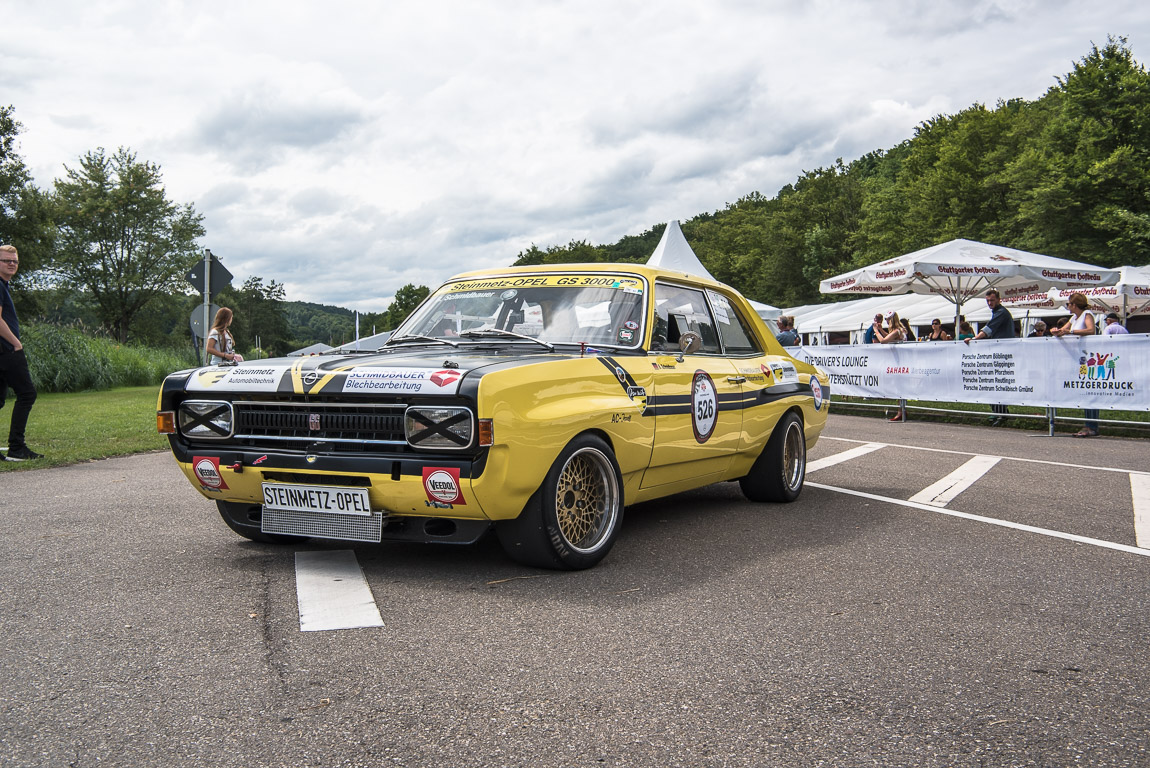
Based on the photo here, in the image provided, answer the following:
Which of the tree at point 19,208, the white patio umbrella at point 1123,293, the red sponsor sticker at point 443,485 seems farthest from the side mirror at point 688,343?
the tree at point 19,208

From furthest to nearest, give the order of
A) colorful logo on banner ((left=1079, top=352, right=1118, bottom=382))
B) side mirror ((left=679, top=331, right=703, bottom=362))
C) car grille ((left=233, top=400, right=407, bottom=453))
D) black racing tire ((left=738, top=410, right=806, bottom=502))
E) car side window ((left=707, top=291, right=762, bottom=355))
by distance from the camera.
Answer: colorful logo on banner ((left=1079, top=352, right=1118, bottom=382)) → black racing tire ((left=738, top=410, right=806, bottom=502)) → car side window ((left=707, top=291, right=762, bottom=355)) → side mirror ((left=679, top=331, right=703, bottom=362)) → car grille ((left=233, top=400, right=407, bottom=453))

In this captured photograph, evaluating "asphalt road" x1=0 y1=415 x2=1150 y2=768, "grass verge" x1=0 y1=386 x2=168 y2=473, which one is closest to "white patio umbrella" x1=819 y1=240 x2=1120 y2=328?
"asphalt road" x1=0 y1=415 x2=1150 y2=768

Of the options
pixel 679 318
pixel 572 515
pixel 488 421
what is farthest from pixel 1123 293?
pixel 488 421

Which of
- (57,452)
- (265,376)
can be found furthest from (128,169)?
(265,376)

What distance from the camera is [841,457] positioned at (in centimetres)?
998

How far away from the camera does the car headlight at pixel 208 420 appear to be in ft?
15.2

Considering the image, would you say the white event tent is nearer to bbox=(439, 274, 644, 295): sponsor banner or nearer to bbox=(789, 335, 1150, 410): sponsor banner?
bbox=(789, 335, 1150, 410): sponsor banner

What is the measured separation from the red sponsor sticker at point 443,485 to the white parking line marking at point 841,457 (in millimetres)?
5380

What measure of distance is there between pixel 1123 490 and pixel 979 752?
6.03 meters

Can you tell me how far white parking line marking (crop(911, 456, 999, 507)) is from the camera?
7.05m

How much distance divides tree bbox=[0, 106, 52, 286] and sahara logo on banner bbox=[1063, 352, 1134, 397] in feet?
137

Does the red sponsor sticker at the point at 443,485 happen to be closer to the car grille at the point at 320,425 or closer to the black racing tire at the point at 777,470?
the car grille at the point at 320,425

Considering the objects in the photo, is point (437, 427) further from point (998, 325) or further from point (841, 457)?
point (998, 325)

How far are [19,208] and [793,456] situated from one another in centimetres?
4502
